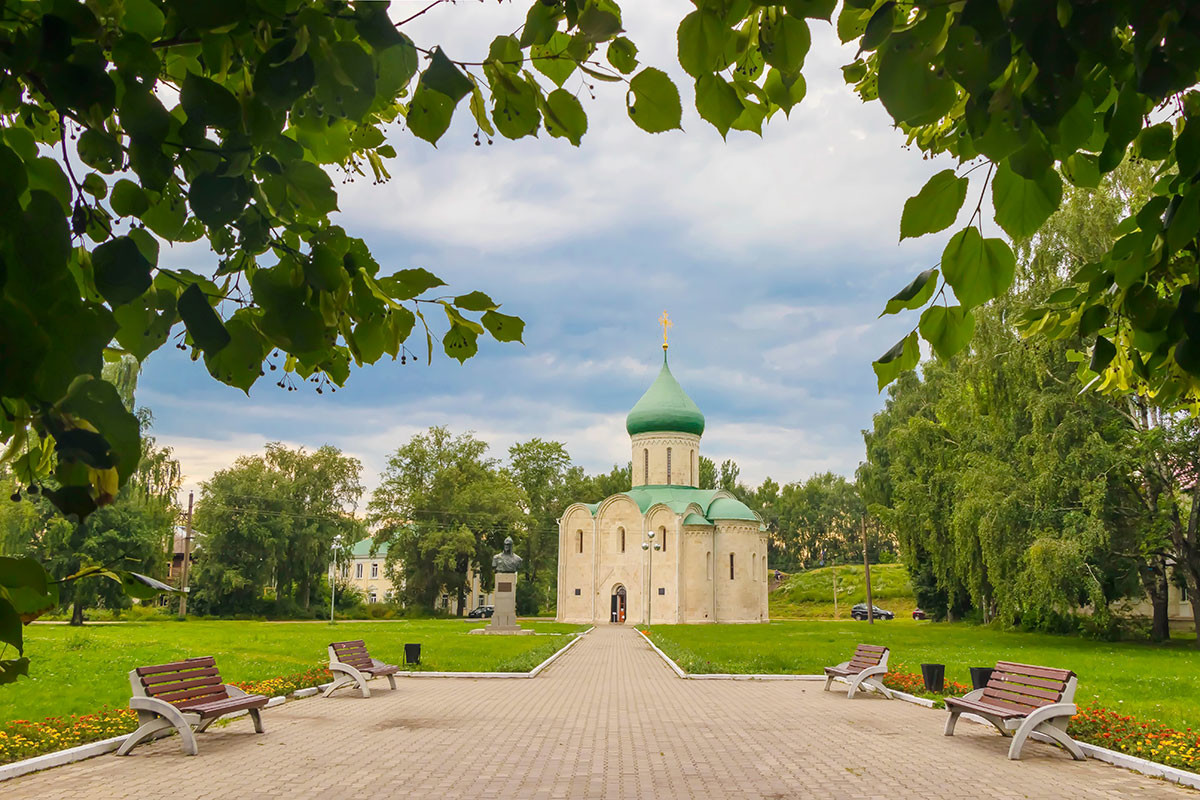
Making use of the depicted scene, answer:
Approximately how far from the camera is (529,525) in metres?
58.8

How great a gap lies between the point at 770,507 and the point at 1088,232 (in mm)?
66876

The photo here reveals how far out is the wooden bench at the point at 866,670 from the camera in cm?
1410

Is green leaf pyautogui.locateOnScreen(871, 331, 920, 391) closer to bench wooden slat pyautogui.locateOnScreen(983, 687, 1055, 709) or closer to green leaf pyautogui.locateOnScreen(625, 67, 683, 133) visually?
green leaf pyautogui.locateOnScreen(625, 67, 683, 133)

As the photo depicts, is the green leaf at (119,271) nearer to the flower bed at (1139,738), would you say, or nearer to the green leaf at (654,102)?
the green leaf at (654,102)

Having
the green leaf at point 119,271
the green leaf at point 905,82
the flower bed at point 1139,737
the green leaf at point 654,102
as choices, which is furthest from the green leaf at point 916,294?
the flower bed at point 1139,737

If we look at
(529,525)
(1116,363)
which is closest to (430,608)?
(529,525)

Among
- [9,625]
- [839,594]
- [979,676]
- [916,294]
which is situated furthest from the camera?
[839,594]

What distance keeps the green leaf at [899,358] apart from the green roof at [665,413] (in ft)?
167

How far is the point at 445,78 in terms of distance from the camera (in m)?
1.63

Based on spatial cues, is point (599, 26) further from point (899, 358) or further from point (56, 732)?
point (56, 732)

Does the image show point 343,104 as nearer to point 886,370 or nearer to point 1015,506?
point 886,370

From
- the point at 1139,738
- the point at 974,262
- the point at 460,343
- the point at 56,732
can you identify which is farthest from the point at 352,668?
the point at 974,262

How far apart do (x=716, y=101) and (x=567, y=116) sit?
0.31 metres

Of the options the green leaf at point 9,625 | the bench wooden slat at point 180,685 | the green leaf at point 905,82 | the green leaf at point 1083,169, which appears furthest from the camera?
the bench wooden slat at point 180,685
